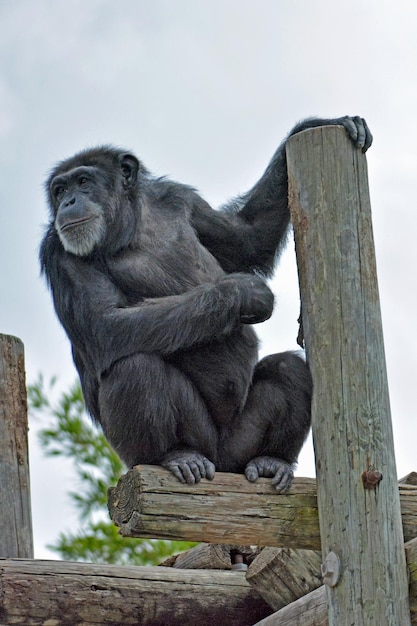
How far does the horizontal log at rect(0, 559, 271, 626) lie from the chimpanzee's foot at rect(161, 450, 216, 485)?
2.70ft

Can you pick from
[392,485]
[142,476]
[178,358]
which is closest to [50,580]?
[142,476]

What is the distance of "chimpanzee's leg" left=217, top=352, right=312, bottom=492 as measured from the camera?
262 inches

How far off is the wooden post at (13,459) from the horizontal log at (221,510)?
1.32 metres

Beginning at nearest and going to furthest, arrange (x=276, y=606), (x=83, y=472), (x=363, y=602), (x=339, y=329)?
1. (x=363, y=602)
2. (x=339, y=329)
3. (x=276, y=606)
4. (x=83, y=472)

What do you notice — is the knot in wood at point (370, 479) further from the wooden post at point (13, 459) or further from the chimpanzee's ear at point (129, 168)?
the chimpanzee's ear at point (129, 168)

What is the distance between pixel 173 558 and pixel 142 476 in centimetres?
206

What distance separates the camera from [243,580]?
6.99m

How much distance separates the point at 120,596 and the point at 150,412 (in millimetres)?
→ 1030

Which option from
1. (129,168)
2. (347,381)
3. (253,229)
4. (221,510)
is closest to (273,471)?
(221,510)

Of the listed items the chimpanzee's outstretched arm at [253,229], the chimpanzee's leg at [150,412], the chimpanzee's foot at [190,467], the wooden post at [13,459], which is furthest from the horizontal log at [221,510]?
the chimpanzee's outstretched arm at [253,229]

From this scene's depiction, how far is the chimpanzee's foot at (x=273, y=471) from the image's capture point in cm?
614

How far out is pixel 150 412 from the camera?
638 cm

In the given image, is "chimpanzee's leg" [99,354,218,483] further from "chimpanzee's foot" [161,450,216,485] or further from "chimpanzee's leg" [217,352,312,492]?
"chimpanzee's leg" [217,352,312,492]

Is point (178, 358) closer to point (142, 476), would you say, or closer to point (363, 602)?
point (142, 476)
